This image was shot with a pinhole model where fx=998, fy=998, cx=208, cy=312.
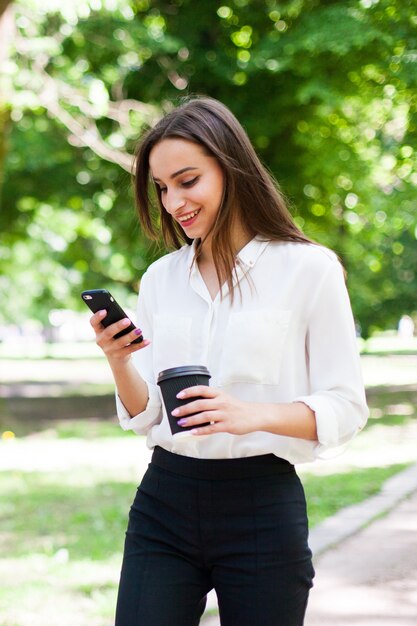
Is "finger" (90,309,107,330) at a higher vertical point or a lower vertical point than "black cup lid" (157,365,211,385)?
higher

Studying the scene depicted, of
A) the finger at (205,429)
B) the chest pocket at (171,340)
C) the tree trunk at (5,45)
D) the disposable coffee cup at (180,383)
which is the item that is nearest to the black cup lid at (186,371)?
the disposable coffee cup at (180,383)

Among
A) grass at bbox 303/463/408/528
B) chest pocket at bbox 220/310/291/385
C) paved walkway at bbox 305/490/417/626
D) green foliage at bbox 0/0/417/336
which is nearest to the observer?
chest pocket at bbox 220/310/291/385

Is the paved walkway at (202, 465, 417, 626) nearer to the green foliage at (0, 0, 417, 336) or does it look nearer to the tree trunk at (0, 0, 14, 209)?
the green foliage at (0, 0, 417, 336)

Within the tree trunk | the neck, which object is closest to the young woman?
the neck

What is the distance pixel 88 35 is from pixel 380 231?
5.19 meters

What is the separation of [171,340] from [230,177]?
0.43m

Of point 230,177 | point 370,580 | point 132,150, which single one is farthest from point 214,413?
point 132,150

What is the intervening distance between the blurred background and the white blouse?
2.62 metres

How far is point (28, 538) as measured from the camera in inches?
270

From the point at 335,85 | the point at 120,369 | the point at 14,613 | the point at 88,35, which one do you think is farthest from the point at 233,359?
the point at 88,35

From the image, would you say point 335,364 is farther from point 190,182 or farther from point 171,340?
point 190,182

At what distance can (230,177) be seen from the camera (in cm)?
244

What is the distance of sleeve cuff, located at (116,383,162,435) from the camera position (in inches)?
100

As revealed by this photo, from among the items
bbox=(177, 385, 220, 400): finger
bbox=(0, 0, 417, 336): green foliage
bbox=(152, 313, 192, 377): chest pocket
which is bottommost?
bbox=(177, 385, 220, 400): finger
